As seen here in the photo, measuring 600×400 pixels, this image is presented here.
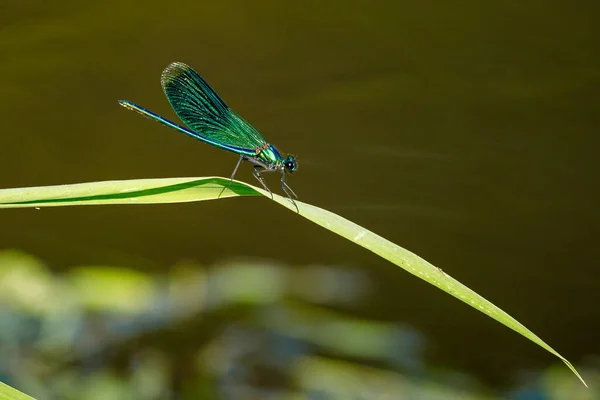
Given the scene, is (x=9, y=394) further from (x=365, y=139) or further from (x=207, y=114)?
(x=365, y=139)

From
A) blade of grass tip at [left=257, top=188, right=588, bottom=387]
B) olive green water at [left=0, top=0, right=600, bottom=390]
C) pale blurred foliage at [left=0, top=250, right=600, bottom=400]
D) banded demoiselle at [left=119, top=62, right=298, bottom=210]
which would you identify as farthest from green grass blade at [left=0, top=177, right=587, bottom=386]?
olive green water at [left=0, top=0, right=600, bottom=390]

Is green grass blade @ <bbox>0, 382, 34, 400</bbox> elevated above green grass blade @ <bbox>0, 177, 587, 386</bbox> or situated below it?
below

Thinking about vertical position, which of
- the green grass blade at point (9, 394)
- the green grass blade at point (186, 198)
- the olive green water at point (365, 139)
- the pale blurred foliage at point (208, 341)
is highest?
the olive green water at point (365, 139)

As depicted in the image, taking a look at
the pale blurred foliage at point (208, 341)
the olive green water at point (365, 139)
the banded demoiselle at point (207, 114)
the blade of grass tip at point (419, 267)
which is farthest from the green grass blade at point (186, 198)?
the olive green water at point (365, 139)

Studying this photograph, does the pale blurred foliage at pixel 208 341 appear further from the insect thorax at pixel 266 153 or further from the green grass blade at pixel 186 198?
the green grass blade at pixel 186 198

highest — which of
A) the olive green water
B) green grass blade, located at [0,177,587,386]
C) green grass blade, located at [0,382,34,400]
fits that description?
the olive green water

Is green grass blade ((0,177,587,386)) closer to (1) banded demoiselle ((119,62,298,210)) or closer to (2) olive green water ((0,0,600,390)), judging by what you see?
(1) banded demoiselle ((119,62,298,210))

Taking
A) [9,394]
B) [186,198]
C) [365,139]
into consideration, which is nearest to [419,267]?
[186,198]

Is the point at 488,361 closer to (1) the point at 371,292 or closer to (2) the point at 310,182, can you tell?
(1) the point at 371,292
